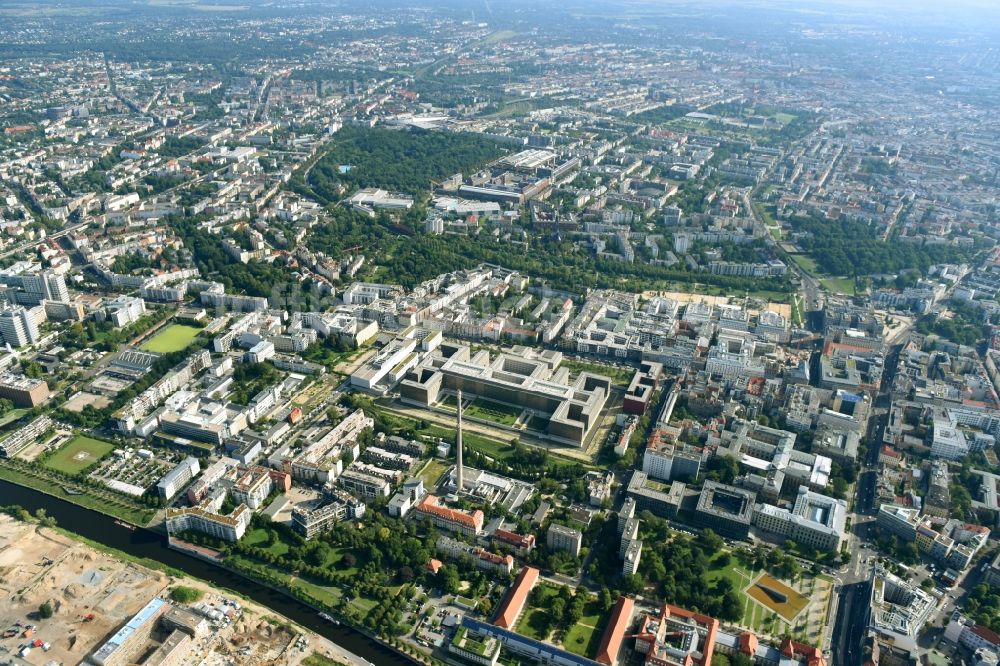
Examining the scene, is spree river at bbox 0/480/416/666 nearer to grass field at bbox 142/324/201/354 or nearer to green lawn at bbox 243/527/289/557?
green lawn at bbox 243/527/289/557

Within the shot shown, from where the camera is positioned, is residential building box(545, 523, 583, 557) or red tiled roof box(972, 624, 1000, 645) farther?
residential building box(545, 523, 583, 557)

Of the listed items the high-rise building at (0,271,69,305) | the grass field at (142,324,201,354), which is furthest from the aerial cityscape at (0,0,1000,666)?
the grass field at (142,324,201,354)

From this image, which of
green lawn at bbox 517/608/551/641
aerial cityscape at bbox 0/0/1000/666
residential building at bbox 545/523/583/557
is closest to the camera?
green lawn at bbox 517/608/551/641

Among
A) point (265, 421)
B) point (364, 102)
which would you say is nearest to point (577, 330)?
point (265, 421)

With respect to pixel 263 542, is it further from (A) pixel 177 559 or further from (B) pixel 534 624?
(B) pixel 534 624

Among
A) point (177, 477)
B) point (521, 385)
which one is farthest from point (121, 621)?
point (521, 385)

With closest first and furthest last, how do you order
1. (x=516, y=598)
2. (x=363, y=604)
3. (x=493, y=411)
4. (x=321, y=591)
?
(x=516, y=598) < (x=363, y=604) < (x=321, y=591) < (x=493, y=411)
